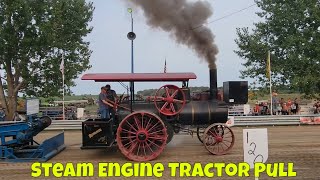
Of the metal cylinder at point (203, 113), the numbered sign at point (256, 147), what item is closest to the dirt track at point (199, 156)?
the metal cylinder at point (203, 113)

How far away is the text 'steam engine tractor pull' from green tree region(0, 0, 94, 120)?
49.4 ft

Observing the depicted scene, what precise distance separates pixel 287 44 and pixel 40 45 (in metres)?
14.3

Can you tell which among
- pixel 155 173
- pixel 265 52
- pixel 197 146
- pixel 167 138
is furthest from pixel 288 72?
pixel 155 173

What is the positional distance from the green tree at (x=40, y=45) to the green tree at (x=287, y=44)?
1008 cm

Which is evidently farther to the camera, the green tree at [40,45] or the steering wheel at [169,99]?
the green tree at [40,45]

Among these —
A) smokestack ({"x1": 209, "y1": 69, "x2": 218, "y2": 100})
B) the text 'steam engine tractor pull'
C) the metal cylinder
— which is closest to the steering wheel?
the text 'steam engine tractor pull'

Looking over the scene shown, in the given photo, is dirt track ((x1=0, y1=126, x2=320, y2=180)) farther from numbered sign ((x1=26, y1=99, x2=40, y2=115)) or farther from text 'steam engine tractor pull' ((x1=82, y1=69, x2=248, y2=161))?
numbered sign ((x1=26, y1=99, x2=40, y2=115))

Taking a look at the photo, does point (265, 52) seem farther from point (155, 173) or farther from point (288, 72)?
point (155, 173)

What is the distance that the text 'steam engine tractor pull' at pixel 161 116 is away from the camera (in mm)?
9539

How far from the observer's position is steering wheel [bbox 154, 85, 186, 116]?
9.77 meters
